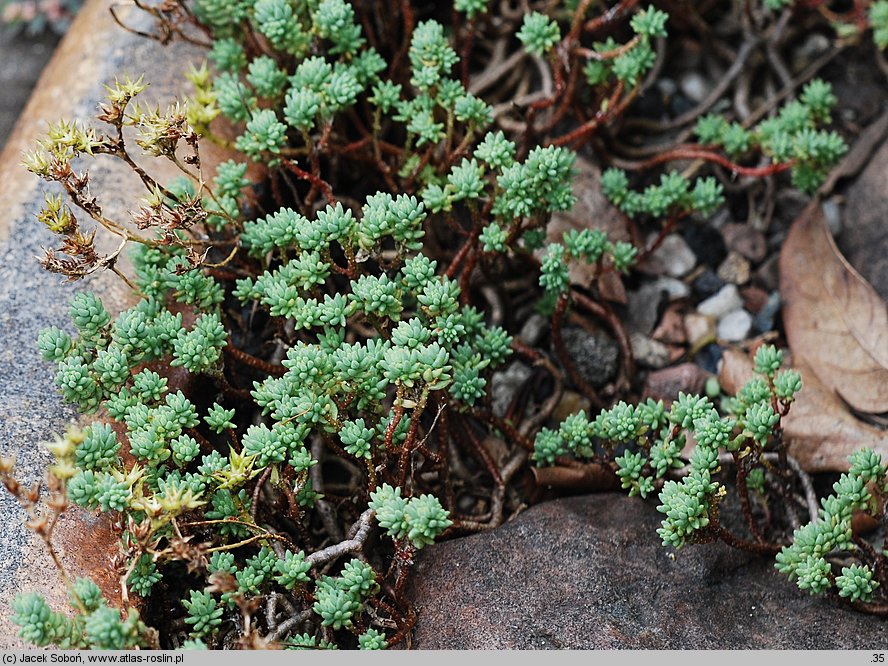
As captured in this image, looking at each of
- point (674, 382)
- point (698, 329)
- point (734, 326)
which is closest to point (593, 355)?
point (674, 382)

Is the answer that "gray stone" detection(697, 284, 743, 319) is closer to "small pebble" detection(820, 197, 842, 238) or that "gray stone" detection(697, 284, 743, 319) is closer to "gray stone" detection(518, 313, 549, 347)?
"small pebble" detection(820, 197, 842, 238)

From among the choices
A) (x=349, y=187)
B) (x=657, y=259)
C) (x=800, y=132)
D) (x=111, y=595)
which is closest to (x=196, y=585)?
(x=111, y=595)

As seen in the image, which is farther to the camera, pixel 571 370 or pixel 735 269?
pixel 735 269

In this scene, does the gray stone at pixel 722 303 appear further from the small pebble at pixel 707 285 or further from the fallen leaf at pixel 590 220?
the fallen leaf at pixel 590 220

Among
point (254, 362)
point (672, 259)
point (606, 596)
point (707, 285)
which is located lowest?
point (606, 596)

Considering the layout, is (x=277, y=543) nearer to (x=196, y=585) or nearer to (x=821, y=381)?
(x=196, y=585)

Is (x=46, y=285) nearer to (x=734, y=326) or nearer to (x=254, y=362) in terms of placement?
(x=254, y=362)

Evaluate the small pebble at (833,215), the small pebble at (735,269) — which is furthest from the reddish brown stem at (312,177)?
the small pebble at (833,215)

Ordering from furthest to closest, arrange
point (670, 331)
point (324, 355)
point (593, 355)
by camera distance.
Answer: point (670, 331), point (593, 355), point (324, 355)
